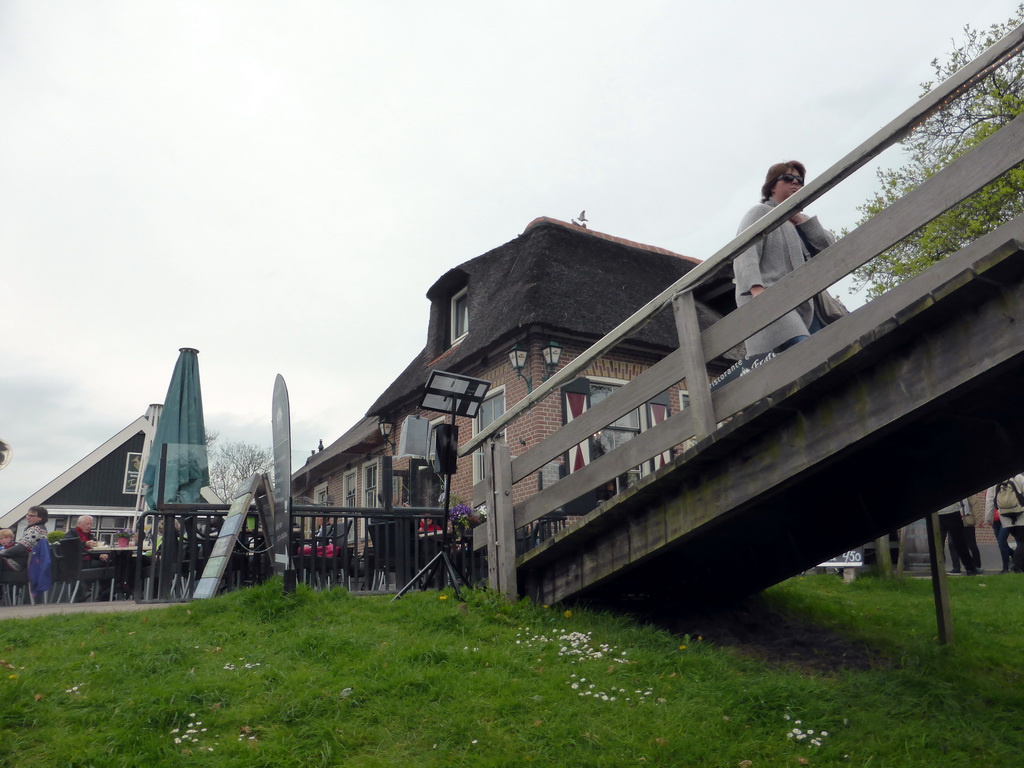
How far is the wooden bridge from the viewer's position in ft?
11.6

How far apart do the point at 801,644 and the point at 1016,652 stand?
1.36 meters

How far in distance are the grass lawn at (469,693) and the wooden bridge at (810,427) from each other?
0.61 meters

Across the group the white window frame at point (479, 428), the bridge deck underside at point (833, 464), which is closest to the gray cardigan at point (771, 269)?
the bridge deck underside at point (833, 464)

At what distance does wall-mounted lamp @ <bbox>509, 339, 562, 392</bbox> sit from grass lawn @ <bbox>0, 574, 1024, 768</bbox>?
24.9 ft

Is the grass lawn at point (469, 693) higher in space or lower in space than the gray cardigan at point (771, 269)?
lower

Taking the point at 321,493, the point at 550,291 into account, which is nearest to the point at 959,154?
the point at 550,291

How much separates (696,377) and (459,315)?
12.8 metres

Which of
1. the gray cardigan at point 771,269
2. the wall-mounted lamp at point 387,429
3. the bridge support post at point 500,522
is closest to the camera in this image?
the gray cardigan at point 771,269

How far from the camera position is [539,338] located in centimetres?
1328

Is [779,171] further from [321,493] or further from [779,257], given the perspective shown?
[321,493]

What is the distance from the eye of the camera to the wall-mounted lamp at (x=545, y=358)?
12938mm

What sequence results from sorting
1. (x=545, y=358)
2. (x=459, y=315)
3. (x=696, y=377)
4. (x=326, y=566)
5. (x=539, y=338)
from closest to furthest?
(x=696, y=377), (x=326, y=566), (x=545, y=358), (x=539, y=338), (x=459, y=315)

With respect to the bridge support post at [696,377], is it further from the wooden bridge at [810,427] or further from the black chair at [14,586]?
the black chair at [14,586]

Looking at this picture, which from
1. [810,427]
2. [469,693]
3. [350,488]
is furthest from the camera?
[350,488]
